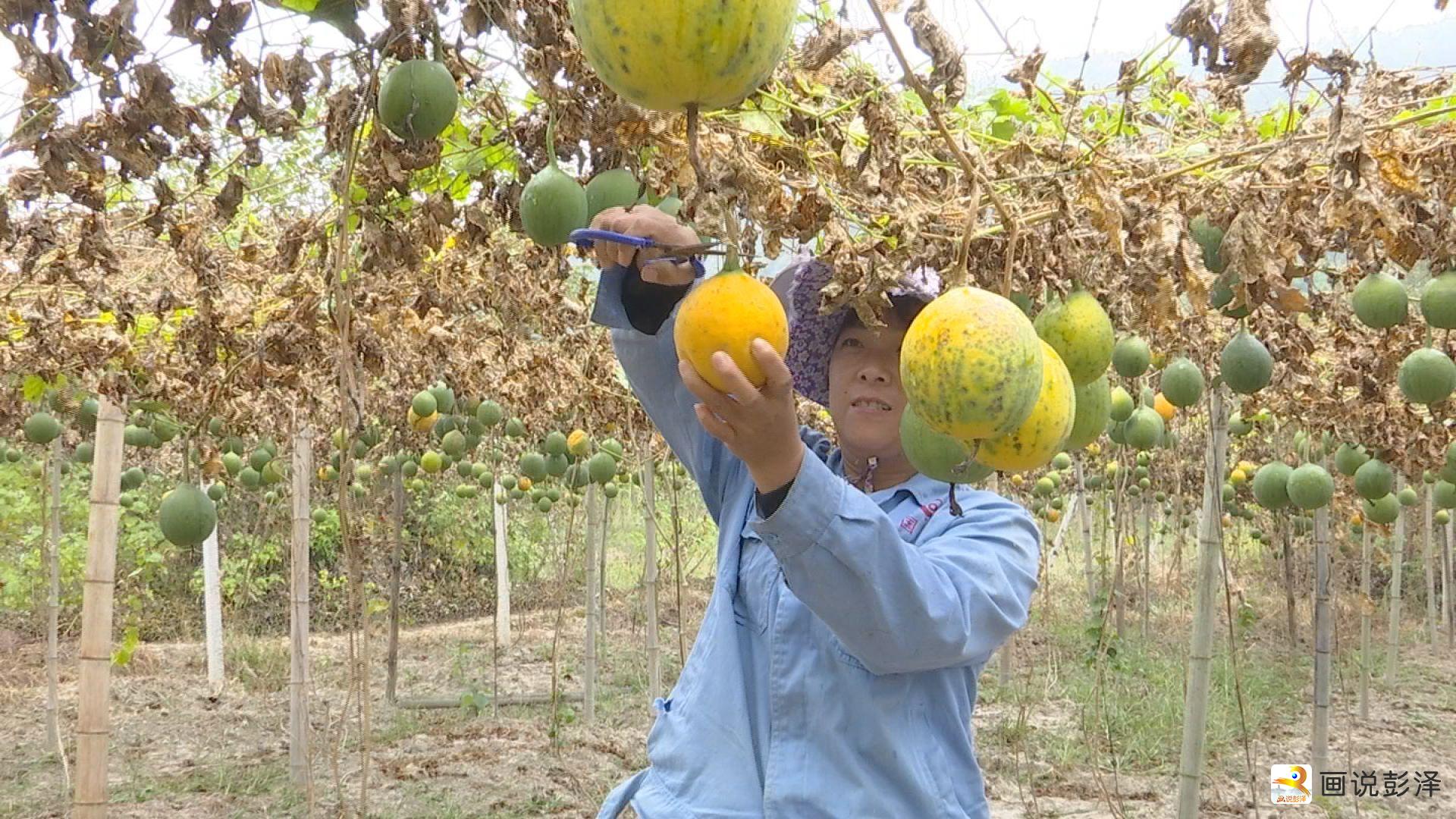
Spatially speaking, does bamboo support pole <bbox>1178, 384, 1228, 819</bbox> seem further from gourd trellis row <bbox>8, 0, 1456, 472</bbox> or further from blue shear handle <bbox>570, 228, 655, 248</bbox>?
blue shear handle <bbox>570, 228, 655, 248</bbox>

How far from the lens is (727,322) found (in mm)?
1082

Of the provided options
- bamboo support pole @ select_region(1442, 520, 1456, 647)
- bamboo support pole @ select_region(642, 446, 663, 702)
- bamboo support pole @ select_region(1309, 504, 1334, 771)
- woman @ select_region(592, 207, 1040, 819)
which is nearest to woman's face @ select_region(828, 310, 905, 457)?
woman @ select_region(592, 207, 1040, 819)

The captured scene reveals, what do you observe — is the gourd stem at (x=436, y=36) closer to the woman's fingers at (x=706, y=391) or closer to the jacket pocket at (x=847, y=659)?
the woman's fingers at (x=706, y=391)

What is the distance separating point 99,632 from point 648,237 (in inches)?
159

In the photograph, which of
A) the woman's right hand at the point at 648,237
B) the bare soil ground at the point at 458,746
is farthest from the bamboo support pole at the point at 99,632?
the woman's right hand at the point at 648,237

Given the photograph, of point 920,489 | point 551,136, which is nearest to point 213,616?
point 551,136

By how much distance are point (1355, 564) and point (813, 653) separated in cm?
1528

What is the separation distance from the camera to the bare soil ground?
255 inches

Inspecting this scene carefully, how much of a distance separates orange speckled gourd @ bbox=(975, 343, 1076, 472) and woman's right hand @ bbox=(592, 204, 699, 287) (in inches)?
21.2

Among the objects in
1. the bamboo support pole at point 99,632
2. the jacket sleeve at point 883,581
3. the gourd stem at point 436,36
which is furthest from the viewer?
the bamboo support pole at point 99,632

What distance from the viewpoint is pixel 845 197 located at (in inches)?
88.0

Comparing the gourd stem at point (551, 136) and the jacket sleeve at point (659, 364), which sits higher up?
the gourd stem at point (551, 136)

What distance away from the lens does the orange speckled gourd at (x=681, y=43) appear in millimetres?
899

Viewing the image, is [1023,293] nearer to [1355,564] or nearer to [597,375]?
[597,375]
